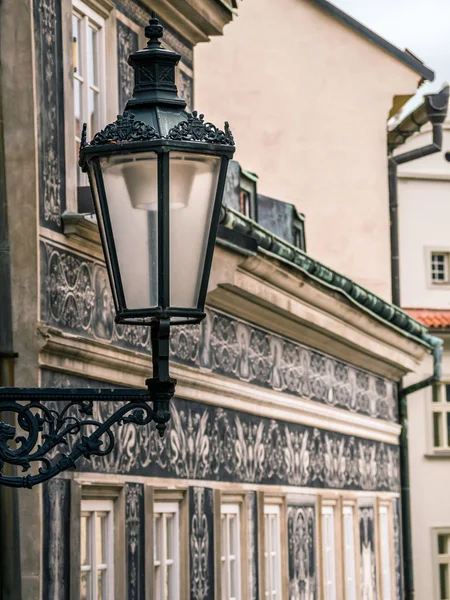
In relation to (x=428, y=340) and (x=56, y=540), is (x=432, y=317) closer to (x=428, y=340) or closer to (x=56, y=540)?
(x=428, y=340)

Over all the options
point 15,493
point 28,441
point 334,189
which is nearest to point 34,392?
point 28,441

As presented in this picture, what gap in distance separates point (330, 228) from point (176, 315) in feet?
51.8

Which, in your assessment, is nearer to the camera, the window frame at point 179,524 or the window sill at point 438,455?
the window frame at point 179,524

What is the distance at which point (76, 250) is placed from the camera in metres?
9.15

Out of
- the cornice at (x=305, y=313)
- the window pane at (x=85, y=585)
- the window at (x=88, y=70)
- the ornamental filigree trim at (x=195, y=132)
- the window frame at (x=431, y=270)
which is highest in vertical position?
the window frame at (x=431, y=270)

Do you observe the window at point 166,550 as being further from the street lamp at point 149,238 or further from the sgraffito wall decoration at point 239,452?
the street lamp at point 149,238

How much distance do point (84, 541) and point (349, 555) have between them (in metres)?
7.55

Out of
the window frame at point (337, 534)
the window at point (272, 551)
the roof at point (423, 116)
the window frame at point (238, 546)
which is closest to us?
the window frame at point (238, 546)

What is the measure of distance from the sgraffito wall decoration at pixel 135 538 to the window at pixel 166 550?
369mm

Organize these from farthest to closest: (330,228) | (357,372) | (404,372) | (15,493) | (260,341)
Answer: (330,228) < (404,372) < (357,372) < (260,341) < (15,493)

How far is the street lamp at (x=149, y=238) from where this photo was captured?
189 inches

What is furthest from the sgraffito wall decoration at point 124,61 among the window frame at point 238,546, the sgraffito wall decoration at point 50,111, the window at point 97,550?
the window frame at point 238,546

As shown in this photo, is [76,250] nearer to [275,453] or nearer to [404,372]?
[275,453]

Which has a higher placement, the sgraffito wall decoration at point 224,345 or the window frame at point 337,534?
the sgraffito wall decoration at point 224,345
